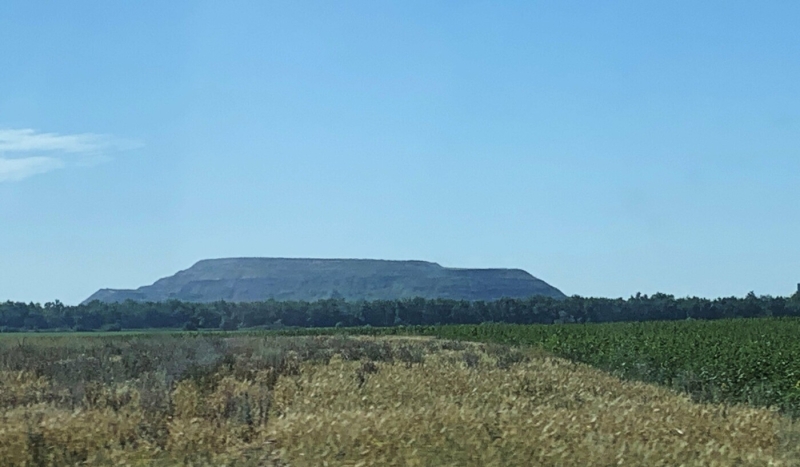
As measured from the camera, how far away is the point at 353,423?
35.3ft

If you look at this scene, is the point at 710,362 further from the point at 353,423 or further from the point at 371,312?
the point at 371,312

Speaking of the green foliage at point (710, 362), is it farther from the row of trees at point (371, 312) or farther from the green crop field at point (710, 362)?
the row of trees at point (371, 312)

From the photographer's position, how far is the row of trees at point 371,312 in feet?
328

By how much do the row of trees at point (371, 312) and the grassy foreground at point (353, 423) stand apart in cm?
8160

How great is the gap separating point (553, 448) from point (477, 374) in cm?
1087

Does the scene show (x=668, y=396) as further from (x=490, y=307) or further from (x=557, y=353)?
(x=490, y=307)

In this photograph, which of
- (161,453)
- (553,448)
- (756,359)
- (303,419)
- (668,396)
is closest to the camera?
(553,448)

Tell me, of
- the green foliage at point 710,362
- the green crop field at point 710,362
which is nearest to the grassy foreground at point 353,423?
the green crop field at point 710,362

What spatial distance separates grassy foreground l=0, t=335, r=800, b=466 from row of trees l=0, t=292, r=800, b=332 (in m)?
81.6

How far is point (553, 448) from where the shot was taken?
9.76 metres

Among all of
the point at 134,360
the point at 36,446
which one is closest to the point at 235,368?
the point at 134,360

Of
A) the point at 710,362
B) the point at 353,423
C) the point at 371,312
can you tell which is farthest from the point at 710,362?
the point at 371,312

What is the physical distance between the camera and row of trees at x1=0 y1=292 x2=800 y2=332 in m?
99.9

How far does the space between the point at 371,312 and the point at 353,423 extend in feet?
310
